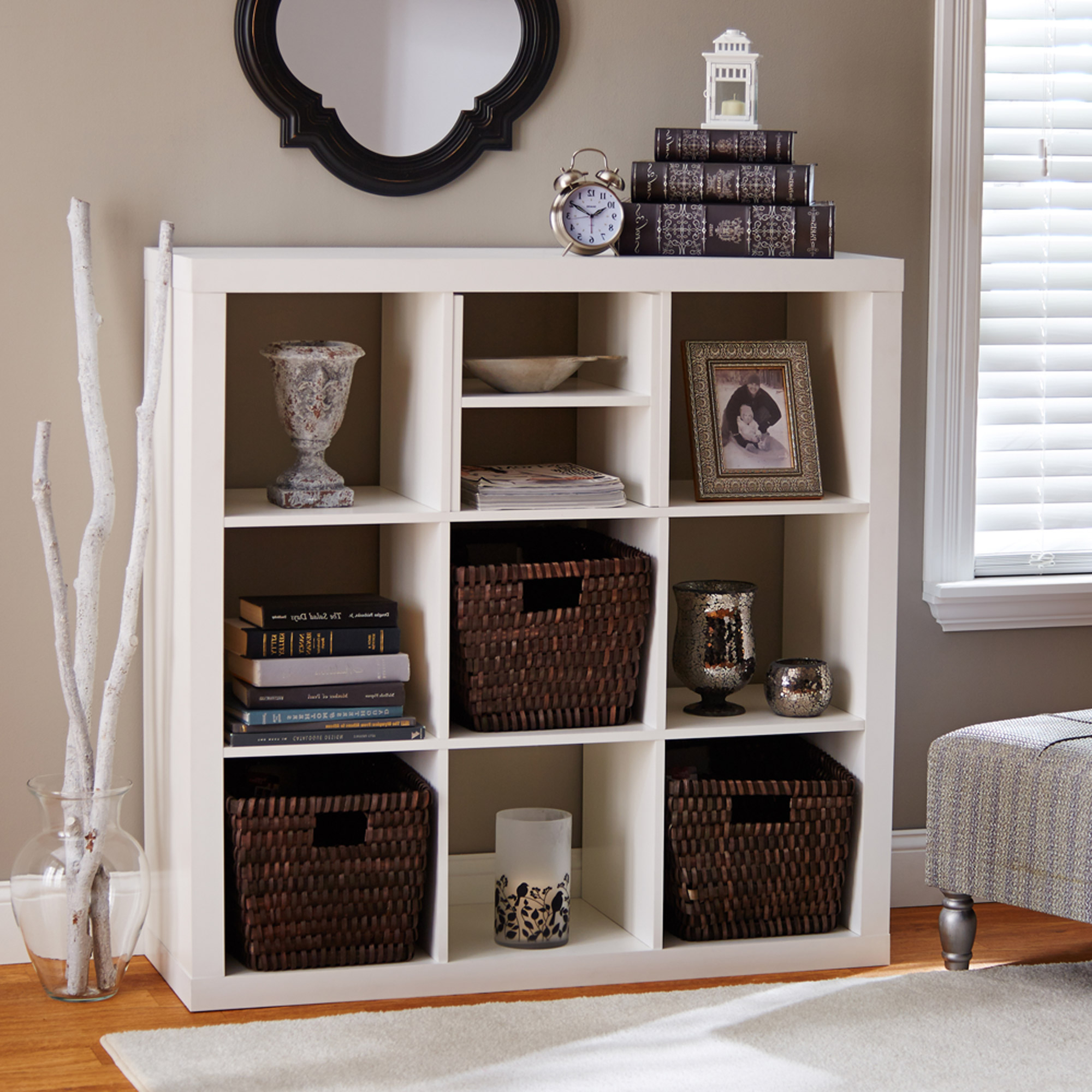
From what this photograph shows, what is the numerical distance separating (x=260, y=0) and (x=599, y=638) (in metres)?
1.25

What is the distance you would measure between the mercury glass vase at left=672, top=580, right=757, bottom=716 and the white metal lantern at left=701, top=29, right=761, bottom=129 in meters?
0.82

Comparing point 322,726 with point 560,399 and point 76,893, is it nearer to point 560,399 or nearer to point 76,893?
point 76,893

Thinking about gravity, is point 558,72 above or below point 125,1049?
above

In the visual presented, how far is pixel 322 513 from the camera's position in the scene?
263 cm

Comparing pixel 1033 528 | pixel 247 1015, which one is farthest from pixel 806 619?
pixel 247 1015

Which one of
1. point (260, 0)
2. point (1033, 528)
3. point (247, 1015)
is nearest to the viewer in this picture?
point (247, 1015)

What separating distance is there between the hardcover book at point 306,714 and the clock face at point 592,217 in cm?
84

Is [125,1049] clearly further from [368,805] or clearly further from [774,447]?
[774,447]

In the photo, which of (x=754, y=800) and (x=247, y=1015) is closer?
(x=247, y=1015)

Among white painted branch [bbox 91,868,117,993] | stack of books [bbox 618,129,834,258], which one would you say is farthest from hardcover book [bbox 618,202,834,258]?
white painted branch [bbox 91,868,117,993]

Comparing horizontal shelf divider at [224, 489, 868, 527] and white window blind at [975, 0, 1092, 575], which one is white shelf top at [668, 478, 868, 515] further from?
white window blind at [975, 0, 1092, 575]

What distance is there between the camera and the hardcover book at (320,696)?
8.66 feet

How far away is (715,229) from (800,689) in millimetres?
811

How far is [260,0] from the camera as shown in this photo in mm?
2826
